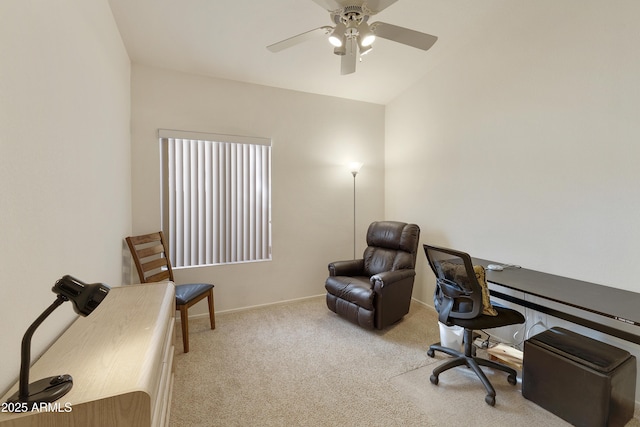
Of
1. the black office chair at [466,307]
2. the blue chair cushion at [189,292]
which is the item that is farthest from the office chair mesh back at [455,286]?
the blue chair cushion at [189,292]

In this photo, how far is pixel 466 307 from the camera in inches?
83.7

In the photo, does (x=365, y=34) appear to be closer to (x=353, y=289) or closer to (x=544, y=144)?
(x=544, y=144)

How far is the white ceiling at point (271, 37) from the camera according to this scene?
2.38 m

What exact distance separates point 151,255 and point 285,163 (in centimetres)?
183

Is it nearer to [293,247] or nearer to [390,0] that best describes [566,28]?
[390,0]

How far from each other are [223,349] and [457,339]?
207cm

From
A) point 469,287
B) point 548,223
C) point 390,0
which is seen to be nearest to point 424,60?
point 390,0

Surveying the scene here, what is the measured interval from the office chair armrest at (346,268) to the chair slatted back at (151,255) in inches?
69.0

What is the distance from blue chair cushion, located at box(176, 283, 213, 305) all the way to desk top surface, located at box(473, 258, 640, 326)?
8.23ft

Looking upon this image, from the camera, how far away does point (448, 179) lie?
336 centimetres

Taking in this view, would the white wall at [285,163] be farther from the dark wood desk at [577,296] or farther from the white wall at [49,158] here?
the dark wood desk at [577,296]

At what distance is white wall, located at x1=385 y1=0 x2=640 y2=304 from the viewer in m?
2.02

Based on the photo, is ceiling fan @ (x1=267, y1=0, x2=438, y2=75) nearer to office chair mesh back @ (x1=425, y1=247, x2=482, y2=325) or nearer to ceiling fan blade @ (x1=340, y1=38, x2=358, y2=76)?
ceiling fan blade @ (x1=340, y1=38, x2=358, y2=76)

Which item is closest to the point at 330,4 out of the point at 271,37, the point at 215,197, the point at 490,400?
the point at 271,37
